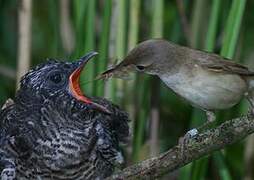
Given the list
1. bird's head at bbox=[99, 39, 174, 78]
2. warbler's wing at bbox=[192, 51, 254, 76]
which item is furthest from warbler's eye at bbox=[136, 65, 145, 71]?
warbler's wing at bbox=[192, 51, 254, 76]

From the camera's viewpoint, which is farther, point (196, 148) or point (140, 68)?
point (140, 68)

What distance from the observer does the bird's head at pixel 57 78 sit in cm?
283

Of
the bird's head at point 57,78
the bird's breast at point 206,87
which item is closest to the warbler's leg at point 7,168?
the bird's head at point 57,78

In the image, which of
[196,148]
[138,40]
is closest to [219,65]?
[196,148]

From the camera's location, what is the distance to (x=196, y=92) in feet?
8.53

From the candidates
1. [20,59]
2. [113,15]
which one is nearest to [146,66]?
[113,15]

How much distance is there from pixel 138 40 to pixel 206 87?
102cm

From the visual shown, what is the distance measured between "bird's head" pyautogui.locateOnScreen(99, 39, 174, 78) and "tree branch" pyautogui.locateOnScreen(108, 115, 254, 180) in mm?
362

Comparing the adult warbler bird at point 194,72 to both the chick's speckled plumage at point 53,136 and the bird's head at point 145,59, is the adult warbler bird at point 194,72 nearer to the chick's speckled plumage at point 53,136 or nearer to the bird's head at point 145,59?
the bird's head at point 145,59

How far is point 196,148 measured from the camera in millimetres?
2395

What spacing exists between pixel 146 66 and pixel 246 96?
37cm

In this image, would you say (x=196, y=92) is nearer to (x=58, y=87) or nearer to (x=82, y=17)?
(x=58, y=87)

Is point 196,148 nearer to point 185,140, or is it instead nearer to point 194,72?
point 185,140

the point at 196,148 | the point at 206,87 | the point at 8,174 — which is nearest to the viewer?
the point at 196,148
